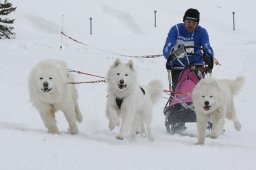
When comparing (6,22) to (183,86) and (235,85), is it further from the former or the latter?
(235,85)

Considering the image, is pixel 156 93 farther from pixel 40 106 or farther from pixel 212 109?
pixel 40 106

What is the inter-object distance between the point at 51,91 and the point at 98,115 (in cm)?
292

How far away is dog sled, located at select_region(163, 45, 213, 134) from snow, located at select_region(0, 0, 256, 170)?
1.06 feet

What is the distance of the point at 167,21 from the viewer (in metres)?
33.8

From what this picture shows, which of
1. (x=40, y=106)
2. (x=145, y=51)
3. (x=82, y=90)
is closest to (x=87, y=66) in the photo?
(x=82, y=90)

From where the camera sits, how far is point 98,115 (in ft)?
28.5

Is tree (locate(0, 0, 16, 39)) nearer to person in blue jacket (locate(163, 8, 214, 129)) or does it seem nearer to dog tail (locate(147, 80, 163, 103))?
person in blue jacket (locate(163, 8, 214, 129))

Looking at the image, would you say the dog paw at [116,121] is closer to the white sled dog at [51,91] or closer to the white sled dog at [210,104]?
the white sled dog at [51,91]

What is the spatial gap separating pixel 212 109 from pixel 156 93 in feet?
3.96

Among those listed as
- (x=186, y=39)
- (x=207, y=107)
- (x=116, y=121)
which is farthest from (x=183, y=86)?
(x=116, y=121)

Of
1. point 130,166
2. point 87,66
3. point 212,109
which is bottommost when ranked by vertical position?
point 130,166

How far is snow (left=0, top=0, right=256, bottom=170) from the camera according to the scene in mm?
4355

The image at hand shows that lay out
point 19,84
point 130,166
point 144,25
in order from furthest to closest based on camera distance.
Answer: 1. point 144,25
2. point 19,84
3. point 130,166

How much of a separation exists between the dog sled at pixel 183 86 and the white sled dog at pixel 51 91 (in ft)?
5.18
